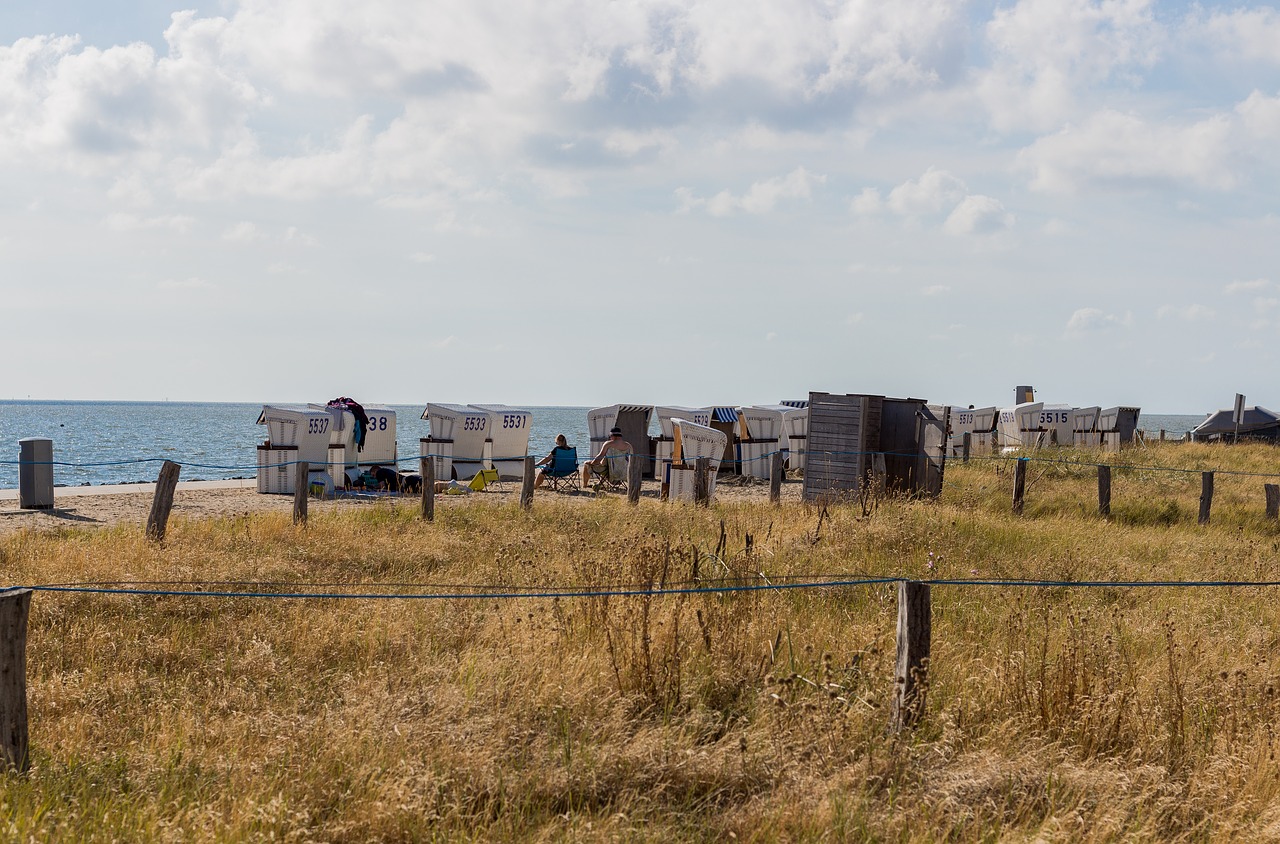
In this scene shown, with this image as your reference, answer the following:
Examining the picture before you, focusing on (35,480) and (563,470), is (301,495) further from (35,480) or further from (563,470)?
(563,470)

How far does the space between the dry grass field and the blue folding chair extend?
527 inches

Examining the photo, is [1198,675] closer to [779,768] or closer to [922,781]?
[922,781]

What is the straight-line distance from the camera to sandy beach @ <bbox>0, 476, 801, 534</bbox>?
1578cm

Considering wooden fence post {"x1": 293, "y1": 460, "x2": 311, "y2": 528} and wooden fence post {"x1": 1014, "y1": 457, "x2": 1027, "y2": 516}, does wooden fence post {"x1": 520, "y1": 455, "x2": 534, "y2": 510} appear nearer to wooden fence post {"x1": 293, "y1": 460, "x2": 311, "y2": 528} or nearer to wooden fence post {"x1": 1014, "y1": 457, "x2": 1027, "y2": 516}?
wooden fence post {"x1": 293, "y1": 460, "x2": 311, "y2": 528}

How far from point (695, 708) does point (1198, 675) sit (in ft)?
10.7

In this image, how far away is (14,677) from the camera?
15.0ft

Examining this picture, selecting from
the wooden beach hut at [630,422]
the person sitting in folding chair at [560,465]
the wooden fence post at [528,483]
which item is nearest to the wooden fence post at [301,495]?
the wooden fence post at [528,483]

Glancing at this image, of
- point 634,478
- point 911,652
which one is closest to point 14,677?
point 911,652

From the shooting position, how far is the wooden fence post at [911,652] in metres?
5.17

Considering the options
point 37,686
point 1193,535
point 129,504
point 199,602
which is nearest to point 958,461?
point 1193,535

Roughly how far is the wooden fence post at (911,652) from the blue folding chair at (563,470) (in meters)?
17.9

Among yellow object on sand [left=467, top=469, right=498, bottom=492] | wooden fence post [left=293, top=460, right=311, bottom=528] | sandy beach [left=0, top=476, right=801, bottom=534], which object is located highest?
wooden fence post [left=293, top=460, right=311, bottom=528]

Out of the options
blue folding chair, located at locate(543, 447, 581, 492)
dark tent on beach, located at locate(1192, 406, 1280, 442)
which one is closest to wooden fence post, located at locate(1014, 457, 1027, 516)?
blue folding chair, located at locate(543, 447, 581, 492)

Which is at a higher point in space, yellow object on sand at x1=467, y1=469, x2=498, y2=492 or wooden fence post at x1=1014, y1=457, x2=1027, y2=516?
wooden fence post at x1=1014, y1=457, x2=1027, y2=516
